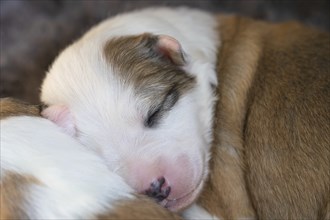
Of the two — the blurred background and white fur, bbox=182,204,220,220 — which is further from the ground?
the blurred background

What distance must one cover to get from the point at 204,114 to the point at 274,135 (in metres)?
0.28

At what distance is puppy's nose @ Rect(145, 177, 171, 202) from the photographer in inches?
89.7

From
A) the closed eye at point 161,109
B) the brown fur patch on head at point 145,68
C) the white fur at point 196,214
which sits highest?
the brown fur patch on head at point 145,68

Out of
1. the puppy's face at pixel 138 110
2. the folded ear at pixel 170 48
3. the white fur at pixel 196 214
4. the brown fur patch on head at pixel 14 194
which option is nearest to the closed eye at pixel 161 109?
the puppy's face at pixel 138 110

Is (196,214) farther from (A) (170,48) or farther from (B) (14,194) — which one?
(B) (14,194)

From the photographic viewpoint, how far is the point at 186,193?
243 cm

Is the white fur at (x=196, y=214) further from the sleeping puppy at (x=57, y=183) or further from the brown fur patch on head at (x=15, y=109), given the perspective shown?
the brown fur patch on head at (x=15, y=109)

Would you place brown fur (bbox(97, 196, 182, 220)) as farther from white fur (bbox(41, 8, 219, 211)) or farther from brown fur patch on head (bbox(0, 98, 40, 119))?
brown fur patch on head (bbox(0, 98, 40, 119))

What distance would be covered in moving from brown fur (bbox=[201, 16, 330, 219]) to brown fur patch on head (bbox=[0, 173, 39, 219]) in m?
0.86

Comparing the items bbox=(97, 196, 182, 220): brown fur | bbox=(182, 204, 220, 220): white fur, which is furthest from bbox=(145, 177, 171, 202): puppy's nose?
bbox=(182, 204, 220, 220): white fur

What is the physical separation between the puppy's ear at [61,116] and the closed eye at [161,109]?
0.88 feet

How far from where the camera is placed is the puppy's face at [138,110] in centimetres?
236

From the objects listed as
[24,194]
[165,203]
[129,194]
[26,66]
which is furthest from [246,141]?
[26,66]

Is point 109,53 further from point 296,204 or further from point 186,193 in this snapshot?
point 296,204
